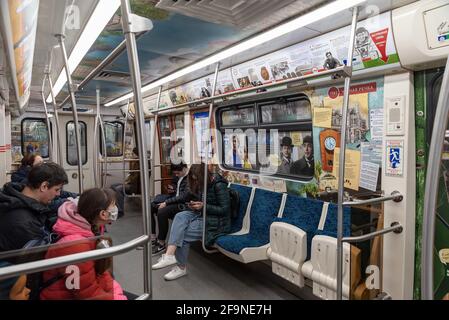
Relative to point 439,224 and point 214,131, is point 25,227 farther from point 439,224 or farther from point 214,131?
point 214,131

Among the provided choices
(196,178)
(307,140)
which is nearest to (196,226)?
(196,178)

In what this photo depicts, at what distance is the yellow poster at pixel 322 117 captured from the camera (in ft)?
9.45

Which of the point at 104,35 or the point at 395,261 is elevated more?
the point at 104,35

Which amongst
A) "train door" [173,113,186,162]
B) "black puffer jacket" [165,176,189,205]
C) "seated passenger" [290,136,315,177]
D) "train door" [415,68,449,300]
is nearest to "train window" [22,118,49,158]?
"train door" [173,113,186,162]

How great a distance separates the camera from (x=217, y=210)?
140 inches

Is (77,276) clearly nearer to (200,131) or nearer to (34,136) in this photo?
(200,131)

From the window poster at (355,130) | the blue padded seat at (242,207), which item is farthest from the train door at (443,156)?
the blue padded seat at (242,207)

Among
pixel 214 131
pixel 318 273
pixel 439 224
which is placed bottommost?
pixel 318 273

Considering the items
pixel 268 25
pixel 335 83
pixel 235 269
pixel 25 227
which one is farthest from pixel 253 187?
pixel 25 227

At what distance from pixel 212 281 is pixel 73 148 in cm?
631
